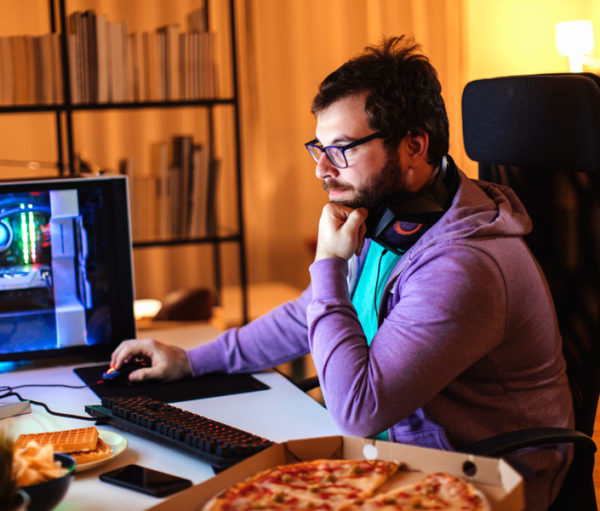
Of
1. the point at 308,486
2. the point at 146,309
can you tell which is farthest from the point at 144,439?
the point at 146,309

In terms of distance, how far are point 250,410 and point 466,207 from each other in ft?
1.69

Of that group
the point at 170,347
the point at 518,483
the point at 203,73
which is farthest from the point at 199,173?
the point at 518,483

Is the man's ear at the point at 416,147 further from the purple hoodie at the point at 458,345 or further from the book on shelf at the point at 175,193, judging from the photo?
the book on shelf at the point at 175,193

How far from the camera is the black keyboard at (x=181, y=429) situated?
3.47 ft

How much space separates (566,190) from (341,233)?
0.43 meters

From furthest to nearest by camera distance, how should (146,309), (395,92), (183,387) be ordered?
(146,309) → (183,387) → (395,92)

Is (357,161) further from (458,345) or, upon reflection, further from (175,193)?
(175,193)

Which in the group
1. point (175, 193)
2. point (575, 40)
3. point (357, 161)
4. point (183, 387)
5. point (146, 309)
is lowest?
point (146, 309)

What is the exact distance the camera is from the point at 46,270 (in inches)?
66.9

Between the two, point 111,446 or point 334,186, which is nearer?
point 111,446

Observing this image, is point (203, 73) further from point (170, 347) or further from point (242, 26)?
point (242, 26)

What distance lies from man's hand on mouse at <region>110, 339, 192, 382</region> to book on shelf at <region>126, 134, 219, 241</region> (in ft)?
3.55

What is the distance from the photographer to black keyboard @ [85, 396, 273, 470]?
1058mm

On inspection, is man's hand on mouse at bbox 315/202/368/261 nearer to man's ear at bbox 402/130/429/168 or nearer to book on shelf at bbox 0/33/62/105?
man's ear at bbox 402/130/429/168
